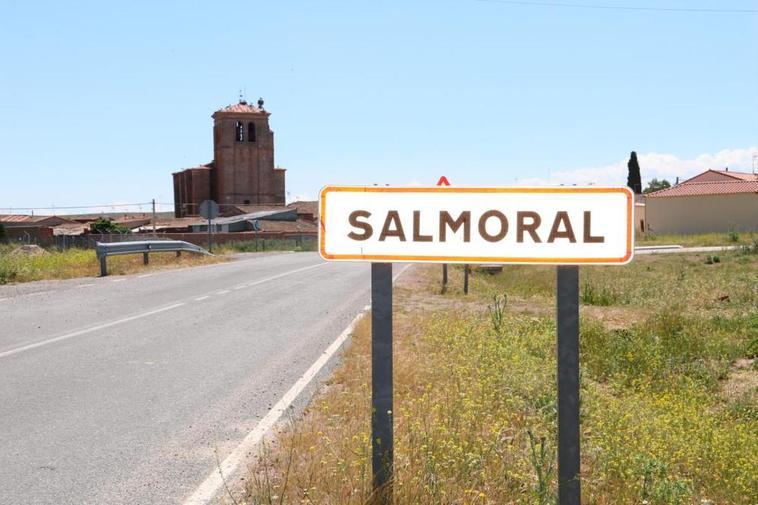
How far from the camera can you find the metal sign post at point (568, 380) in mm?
3439

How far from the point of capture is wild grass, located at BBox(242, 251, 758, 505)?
174 inches

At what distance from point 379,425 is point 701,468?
9.54ft

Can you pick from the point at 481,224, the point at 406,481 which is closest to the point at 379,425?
the point at 406,481

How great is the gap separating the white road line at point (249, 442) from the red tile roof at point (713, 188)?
52.6 m

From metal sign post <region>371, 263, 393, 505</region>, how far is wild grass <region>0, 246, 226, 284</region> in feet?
62.7

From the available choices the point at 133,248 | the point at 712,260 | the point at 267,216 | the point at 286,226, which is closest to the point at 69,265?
the point at 133,248

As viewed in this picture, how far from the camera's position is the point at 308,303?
51.3 feet

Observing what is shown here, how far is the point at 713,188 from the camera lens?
5675 cm

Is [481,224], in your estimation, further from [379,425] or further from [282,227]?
[282,227]

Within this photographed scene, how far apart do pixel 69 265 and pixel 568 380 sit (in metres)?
23.5

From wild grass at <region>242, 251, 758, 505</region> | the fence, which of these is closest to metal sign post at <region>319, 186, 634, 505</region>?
wild grass at <region>242, 251, 758, 505</region>

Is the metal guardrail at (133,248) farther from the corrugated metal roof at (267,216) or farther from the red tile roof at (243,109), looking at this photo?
the red tile roof at (243,109)

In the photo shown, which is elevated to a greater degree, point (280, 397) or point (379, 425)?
point (379, 425)

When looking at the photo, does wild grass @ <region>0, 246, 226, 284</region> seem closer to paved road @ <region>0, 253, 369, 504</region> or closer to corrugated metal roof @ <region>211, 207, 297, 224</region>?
paved road @ <region>0, 253, 369, 504</region>
